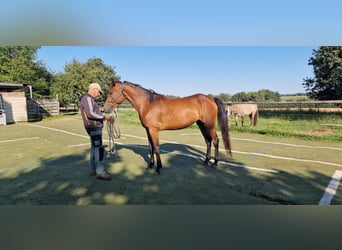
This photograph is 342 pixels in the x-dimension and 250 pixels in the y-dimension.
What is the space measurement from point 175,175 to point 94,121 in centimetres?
141

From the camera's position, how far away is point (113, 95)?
3068mm

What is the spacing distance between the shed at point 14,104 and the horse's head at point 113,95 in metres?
8.31

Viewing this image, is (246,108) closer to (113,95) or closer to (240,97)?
(240,97)

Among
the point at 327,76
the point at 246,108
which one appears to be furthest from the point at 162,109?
the point at 327,76

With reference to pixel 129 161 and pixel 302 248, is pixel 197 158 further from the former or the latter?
pixel 302 248

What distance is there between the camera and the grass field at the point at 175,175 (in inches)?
100

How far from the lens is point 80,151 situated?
471 cm

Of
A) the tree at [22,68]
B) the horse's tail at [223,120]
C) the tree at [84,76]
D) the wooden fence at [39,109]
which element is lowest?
the horse's tail at [223,120]

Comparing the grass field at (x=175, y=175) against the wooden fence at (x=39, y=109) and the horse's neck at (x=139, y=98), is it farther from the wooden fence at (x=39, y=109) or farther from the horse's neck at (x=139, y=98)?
the wooden fence at (x=39, y=109)

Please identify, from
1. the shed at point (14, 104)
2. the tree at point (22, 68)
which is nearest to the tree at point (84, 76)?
the tree at point (22, 68)

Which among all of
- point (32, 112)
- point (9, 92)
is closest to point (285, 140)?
point (32, 112)

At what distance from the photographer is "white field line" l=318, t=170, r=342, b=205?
2440 millimetres

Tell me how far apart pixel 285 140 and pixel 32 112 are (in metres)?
9.68

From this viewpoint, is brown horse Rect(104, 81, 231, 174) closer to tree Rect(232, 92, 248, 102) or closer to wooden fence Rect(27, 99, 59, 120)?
tree Rect(232, 92, 248, 102)
